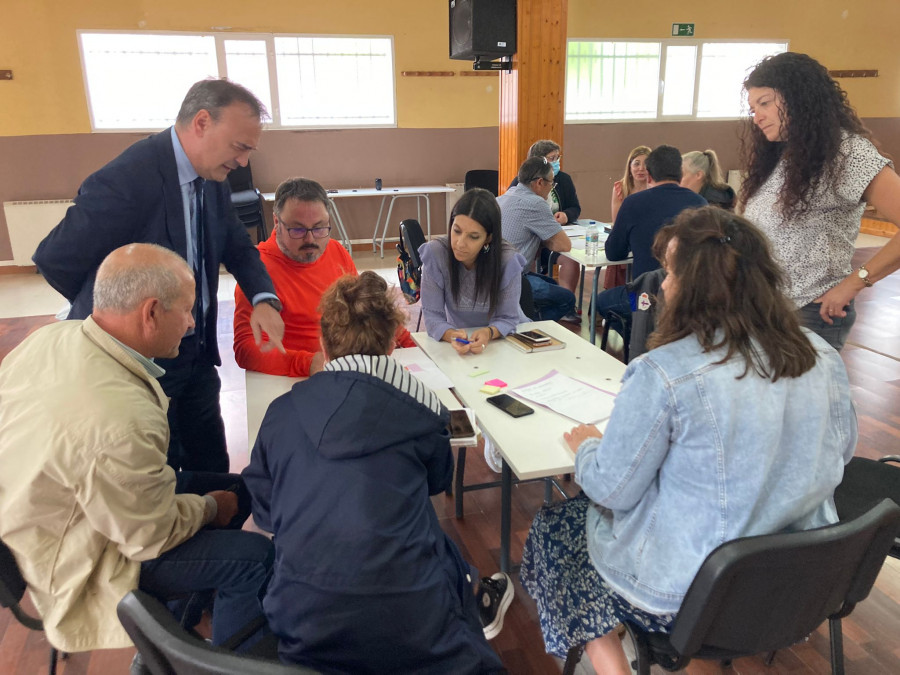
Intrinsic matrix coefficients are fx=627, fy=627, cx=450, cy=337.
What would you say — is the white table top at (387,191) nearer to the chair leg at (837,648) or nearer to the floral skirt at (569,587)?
the floral skirt at (569,587)

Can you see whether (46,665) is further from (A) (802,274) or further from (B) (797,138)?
(B) (797,138)

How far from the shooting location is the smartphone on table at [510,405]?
1831 mm

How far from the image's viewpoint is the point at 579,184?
856 centimetres

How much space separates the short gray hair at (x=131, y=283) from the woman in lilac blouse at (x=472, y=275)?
4.03 feet

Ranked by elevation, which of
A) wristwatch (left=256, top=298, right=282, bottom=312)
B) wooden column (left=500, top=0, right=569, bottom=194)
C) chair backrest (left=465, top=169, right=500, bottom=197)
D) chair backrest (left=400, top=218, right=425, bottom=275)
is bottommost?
chair backrest (left=400, top=218, right=425, bottom=275)

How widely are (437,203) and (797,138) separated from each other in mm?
6530

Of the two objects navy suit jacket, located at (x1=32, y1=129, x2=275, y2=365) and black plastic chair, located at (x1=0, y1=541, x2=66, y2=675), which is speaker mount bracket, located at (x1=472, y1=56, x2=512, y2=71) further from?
black plastic chair, located at (x1=0, y1=541, x2=66, y2=675)

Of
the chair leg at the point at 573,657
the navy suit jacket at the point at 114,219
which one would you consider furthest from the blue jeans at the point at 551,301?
the chair leg at the point at 573,657

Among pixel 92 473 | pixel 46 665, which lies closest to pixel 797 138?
pixel 92 473

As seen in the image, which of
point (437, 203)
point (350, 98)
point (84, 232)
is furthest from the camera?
point (437, 203)

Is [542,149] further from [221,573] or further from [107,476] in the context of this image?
[107,476]

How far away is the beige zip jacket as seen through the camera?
121 cm

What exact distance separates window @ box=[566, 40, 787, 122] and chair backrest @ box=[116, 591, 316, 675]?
8.36 meters

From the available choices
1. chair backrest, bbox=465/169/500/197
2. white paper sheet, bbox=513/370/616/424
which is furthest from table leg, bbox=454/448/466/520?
chair backrest, bbox=465/169/500/197
